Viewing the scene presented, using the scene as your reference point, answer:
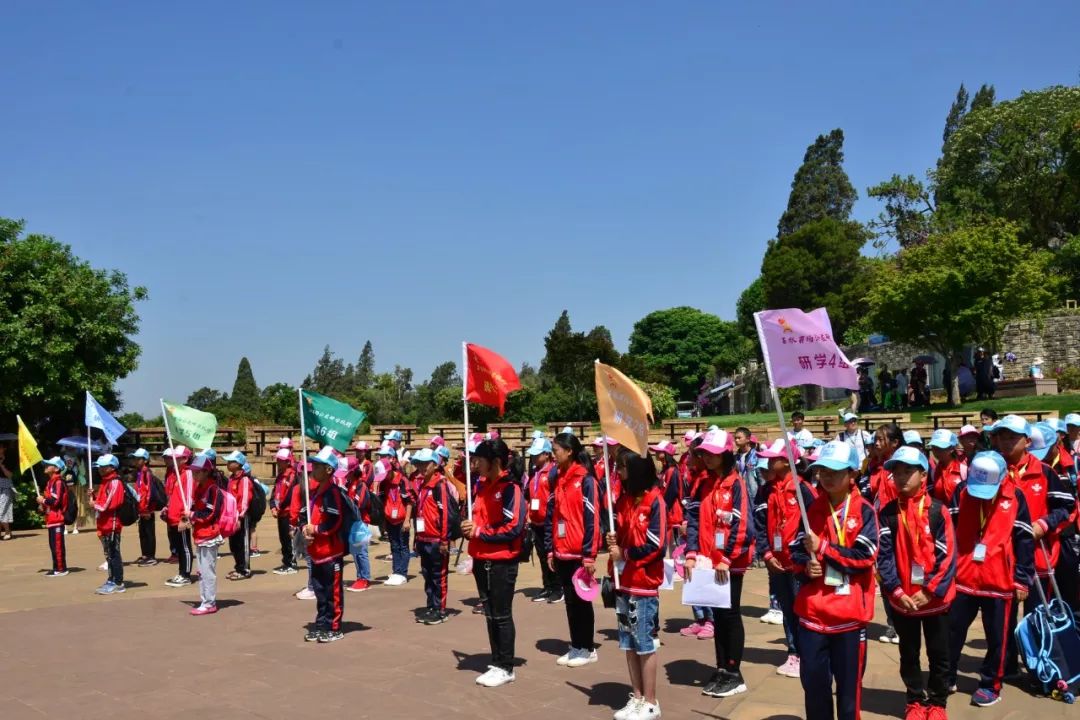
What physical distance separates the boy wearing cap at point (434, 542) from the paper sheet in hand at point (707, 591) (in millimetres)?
4024

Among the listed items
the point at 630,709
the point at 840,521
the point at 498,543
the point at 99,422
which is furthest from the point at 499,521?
the point at 99,422

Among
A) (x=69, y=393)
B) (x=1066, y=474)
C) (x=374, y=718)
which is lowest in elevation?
(x=374, y=718)

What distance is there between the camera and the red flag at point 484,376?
29.5 ft

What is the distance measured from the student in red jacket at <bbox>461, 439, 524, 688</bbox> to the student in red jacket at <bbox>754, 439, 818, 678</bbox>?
6.33 ft

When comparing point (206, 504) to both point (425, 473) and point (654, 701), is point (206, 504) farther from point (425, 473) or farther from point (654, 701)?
point (654, 701)

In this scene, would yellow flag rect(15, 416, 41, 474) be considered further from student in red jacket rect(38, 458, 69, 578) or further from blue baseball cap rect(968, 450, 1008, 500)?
blue baseball cap rect(968, 450, 1008, 500)

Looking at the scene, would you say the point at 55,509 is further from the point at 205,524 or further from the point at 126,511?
the point at 205,524

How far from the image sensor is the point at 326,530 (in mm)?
9344

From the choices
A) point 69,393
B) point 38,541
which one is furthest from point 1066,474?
point 69,393

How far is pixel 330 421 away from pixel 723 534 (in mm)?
5763

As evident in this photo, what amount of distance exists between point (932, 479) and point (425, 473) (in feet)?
17.7

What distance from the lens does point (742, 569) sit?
24.7 ft

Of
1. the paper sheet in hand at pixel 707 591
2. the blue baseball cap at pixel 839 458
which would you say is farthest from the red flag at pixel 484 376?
the blue baseball cap at pixel 839 458

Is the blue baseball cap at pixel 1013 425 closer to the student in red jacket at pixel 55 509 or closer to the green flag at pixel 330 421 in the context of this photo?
the green flag at pixel 330 421
